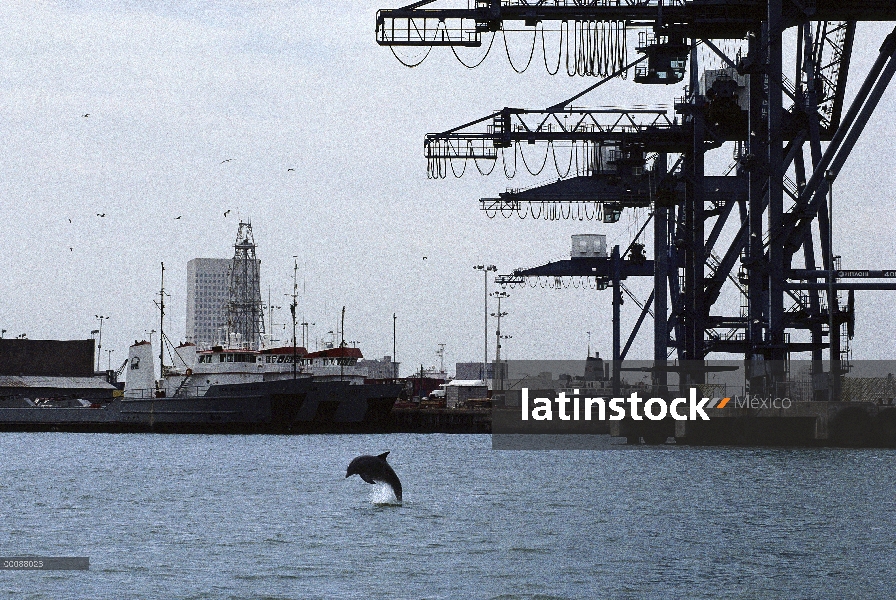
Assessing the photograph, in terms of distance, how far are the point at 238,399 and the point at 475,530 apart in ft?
202

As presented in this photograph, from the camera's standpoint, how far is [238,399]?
85.9 metres

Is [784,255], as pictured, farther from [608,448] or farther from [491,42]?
[608,448]

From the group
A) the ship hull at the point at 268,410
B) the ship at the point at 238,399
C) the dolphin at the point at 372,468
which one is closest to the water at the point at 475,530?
the dolphin at the point at 372,468

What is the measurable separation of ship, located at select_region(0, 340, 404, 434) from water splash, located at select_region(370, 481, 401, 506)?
53.1m

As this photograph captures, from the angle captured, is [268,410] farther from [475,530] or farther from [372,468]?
[475,530]

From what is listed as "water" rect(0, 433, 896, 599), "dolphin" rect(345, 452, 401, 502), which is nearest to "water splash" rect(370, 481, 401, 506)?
"water" rect(0, 433, 896, 599)

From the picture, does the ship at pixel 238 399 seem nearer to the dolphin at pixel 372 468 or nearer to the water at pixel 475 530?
the water at pixel 475 530

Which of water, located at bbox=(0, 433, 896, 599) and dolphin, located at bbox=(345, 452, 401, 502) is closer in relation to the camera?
water, located at bbox=(0, 433, 896, 599)

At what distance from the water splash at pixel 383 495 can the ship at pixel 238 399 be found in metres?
53.1

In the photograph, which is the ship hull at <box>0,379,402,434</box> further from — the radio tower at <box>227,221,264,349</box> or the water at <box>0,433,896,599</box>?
the water at <box>0,433,896,599</box>

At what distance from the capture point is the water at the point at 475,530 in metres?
19.4

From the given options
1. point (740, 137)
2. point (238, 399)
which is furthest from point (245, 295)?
point (740, 137)

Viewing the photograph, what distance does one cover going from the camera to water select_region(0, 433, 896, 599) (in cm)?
1944

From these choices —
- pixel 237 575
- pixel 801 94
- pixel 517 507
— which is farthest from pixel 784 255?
pixel 237 575
